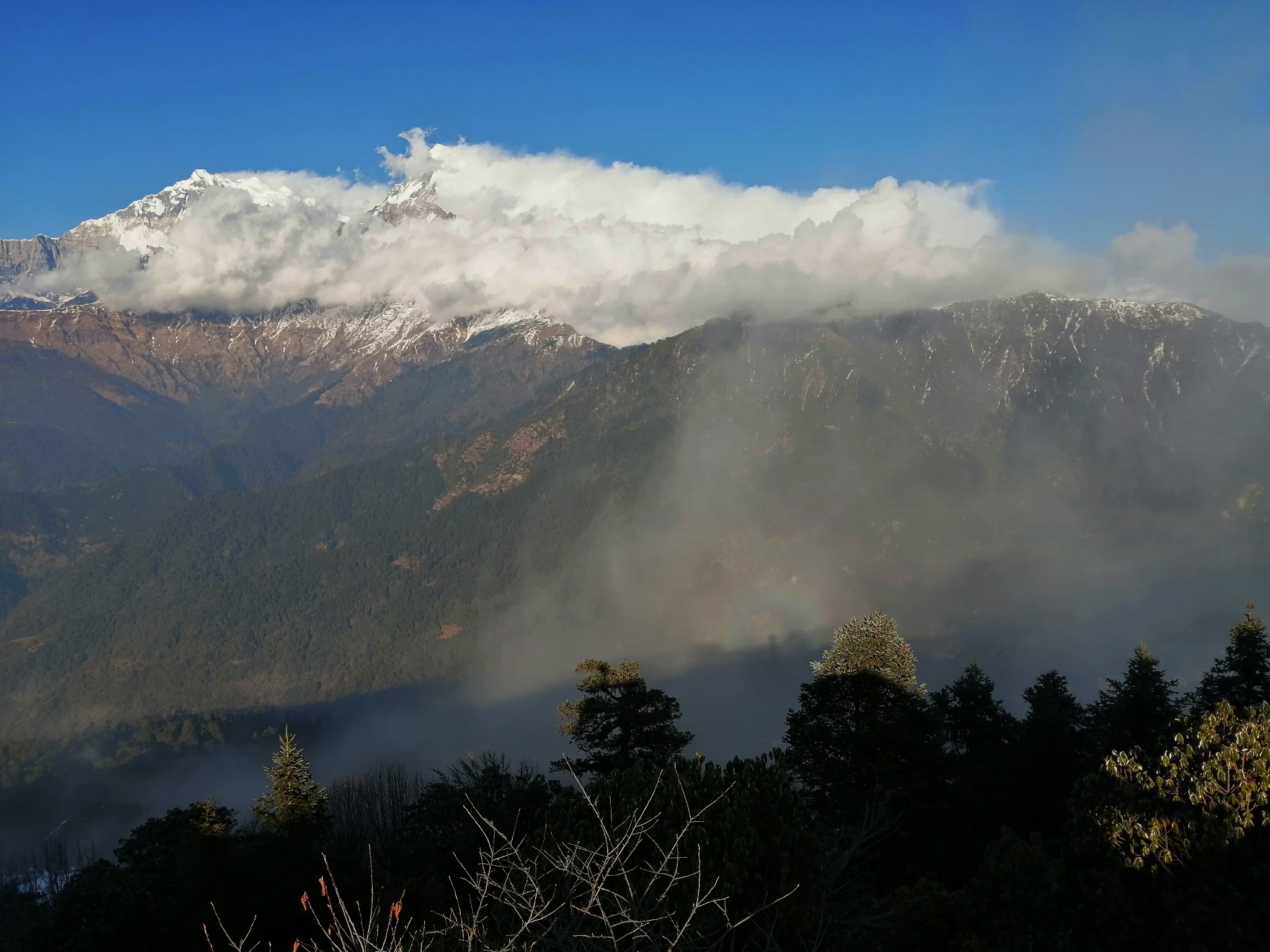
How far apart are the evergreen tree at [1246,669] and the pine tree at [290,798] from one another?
4274 cm

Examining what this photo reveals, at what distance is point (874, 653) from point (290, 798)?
29.3 m

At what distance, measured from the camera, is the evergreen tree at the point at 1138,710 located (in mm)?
37844

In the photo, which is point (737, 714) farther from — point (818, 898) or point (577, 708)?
point (818, 898)

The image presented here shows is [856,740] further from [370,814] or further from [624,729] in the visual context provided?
[370,814]

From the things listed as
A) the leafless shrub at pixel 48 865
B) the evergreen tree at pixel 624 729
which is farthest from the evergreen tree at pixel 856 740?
the leafless shrub at pixel 48 865

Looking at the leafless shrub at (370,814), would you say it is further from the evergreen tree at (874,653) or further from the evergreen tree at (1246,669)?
the evergreen tree at (1246,669)

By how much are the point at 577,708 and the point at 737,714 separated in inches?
6293

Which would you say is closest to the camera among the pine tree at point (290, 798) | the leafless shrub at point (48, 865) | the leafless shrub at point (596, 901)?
the leafless shrub at point (596, 901)

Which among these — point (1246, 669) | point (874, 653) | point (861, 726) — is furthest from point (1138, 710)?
point (861, 726)

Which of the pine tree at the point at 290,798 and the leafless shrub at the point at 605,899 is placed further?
the pine tree at the point at 290,798

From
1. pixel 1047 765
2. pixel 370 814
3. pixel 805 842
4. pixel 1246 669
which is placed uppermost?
pixel 805 842

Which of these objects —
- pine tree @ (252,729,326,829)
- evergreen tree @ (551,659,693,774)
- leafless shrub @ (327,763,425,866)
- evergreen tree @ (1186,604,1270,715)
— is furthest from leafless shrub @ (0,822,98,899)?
evergreen tree @ (1186,604,1270,715)

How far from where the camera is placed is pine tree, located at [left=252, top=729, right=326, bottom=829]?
130 feet

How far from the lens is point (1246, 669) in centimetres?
3894
